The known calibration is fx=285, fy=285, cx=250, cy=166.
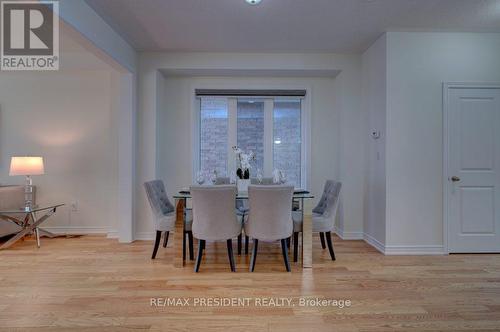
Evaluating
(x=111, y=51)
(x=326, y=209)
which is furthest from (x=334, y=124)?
(x=111, y=51)

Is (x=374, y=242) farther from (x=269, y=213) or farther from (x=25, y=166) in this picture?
(x=25, y=166)

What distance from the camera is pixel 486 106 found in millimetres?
3553

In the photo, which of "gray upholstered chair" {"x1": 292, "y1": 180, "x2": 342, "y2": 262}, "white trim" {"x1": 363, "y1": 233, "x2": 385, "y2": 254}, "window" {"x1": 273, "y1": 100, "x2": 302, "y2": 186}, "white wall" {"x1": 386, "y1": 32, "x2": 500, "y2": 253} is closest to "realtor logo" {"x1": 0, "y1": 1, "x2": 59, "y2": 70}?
"gray upholstered chair" {"x1": 292, "y1": 180, "x2": 342, "y2": 262}

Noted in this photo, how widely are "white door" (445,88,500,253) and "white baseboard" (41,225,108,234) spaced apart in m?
4.94

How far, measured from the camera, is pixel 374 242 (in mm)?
3895

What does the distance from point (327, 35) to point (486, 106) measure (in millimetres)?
2166

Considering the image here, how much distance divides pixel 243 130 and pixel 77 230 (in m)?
3.07

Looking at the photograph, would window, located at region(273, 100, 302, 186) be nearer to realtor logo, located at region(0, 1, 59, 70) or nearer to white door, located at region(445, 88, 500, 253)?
white door, located at region(445, 88, 500, 253)

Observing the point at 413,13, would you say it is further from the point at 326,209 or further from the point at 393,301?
the point at 393,301

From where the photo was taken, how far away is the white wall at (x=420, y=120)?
11.7 ft

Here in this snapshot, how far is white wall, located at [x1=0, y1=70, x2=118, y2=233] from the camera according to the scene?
14.6 feet

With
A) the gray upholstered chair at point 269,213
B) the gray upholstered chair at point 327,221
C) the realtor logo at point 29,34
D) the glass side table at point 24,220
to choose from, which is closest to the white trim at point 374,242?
the gray upholstered chair at point 327,221

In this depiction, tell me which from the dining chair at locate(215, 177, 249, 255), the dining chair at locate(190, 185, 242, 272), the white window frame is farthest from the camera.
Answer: the white window frame

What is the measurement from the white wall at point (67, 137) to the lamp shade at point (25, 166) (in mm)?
623
